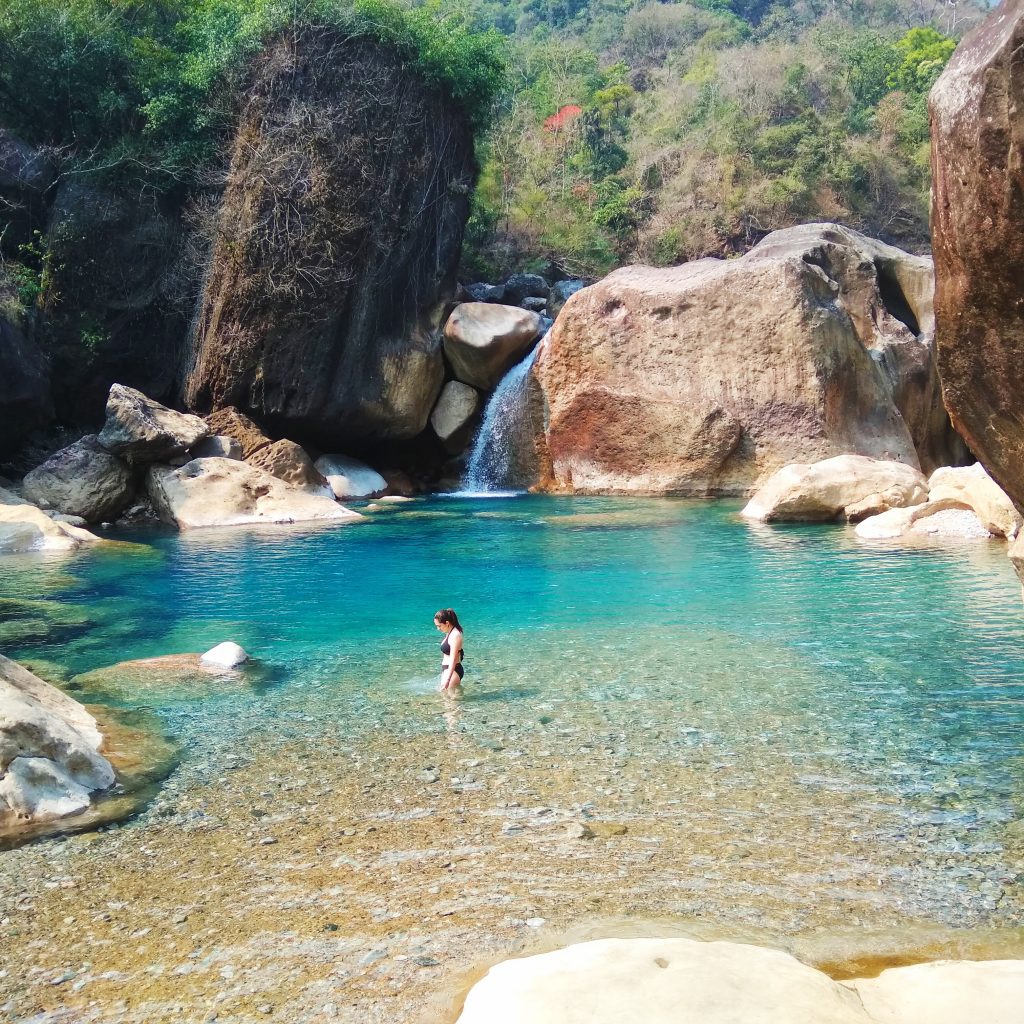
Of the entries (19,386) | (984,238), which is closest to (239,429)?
(19,386)

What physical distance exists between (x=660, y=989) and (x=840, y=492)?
569 inches

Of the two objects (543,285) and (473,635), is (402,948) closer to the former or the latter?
(473,635)

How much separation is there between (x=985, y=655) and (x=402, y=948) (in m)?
6.07

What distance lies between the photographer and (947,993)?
341cm

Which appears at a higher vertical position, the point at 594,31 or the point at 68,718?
the point at 594,31

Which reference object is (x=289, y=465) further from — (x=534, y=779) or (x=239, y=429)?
(x=534, y=779)

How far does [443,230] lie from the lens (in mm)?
24844

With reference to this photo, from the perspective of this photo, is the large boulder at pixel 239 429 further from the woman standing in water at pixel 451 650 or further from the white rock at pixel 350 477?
the woman standing in water at pixel 451 650

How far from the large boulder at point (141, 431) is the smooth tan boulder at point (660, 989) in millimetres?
16196

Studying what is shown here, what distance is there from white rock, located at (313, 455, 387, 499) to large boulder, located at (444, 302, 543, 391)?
10.6ft

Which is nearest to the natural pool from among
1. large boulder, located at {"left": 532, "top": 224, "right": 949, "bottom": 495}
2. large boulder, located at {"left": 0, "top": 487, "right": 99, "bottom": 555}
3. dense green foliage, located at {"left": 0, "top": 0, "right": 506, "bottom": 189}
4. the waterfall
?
large boulder, located at {"left": 0, "top": 487, "right": 99, "bottom": 555}

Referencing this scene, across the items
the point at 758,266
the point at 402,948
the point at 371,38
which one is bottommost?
the point at 402,948

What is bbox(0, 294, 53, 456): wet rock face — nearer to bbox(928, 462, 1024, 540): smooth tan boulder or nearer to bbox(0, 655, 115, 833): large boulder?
bbox(0, 655, 115, 833): large boulder

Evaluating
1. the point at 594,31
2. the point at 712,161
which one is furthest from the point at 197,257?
the point at 594,31
